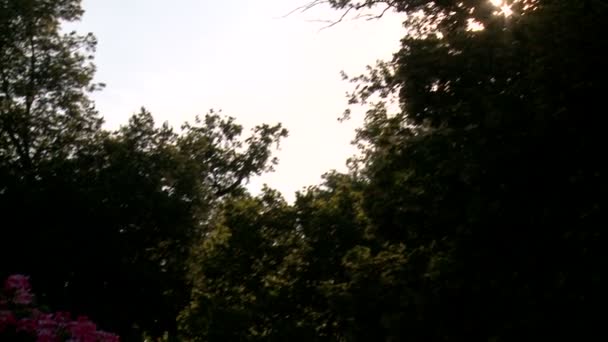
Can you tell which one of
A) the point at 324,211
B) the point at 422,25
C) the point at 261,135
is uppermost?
the point at 261,135

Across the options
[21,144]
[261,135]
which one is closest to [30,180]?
[21,144]

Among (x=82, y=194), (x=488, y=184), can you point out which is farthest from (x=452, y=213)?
(x=82, y=194)

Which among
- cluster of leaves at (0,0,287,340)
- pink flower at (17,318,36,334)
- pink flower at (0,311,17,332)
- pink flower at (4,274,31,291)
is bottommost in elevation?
pink flower at (17,318,36,334)

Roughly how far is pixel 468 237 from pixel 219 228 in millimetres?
12841

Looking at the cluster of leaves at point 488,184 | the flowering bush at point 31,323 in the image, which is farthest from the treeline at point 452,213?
the flowering bush at point 31,323

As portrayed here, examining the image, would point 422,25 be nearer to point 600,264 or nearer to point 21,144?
point 600,264

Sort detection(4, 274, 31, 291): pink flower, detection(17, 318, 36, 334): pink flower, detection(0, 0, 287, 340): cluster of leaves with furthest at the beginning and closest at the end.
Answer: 1. detection(0, 0, 287, 340): cluster of leaves
2. detection(4, 274, 31, 291): pink flower
3. detection(17, 318, 36, 334): pink flower

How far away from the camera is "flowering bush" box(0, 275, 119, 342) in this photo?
11.1 metres

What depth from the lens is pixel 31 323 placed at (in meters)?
11.4

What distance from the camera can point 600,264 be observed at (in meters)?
14.9

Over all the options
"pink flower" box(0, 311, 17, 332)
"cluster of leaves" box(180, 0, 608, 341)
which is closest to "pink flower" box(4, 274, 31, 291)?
"pink flower" box(0, 311, 17, 332)

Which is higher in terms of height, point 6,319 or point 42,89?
point 42,89

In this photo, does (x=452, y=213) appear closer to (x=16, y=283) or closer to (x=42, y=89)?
(x=16, y=283)

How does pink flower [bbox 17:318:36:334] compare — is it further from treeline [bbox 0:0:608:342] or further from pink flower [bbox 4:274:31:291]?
treeline [bbox 0:0:608:342]
